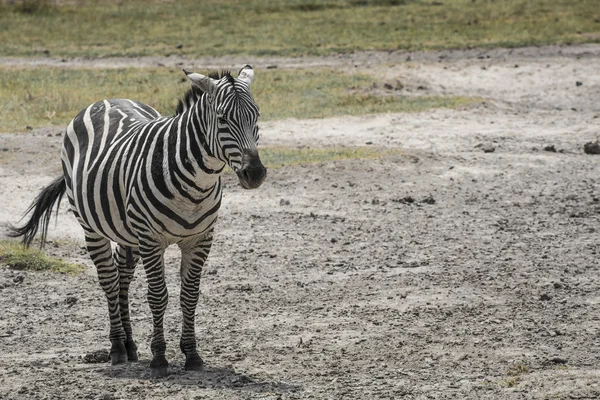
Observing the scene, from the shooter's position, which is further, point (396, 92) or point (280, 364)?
point (396, 92)

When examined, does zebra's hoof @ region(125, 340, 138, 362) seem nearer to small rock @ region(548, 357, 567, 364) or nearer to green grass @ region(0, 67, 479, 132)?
small rock @ region(548, 357, 567, 364)

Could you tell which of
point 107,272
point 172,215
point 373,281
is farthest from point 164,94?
point 172,215

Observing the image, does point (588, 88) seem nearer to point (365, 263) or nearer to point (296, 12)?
point (365, 263)

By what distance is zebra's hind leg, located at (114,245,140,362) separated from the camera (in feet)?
24.6

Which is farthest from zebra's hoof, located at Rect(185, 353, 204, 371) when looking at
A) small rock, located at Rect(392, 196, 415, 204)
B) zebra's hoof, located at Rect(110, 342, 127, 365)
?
small rock, located at Rect(392, 196, 415, 204)

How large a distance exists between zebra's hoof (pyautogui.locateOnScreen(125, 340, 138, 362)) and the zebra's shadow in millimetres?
128

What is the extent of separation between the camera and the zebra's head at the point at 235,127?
19.6ft

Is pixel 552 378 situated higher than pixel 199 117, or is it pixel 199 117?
pixel 199 117

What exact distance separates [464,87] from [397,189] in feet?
27.1

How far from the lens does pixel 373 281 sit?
9.24 m

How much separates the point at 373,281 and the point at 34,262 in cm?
307

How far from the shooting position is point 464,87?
20297 mm

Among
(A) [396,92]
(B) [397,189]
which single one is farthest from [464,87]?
(B) [397,189]

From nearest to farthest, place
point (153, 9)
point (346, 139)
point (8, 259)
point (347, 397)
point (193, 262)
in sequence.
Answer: point (347, 397) < point (193, 262) < point (8, 259) < point (346, 139) < point (153, 9)
